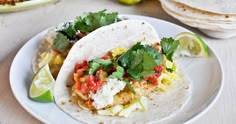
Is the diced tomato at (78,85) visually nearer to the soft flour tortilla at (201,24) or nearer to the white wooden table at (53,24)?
the white wooden table at (53,24)

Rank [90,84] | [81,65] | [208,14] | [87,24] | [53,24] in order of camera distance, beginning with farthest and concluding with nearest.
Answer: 1. [53,24]
2. [208,14]
3. [87,24]
4. [81,65]
5. [90,84]

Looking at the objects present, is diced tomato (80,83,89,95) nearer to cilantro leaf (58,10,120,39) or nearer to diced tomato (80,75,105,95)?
diced tomato (80,75,105,95)

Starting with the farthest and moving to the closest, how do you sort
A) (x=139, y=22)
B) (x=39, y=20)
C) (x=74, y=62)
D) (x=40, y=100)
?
(x=39, y=20), (x=139, y=22), (x=74, y=62), (x=40, y=100)

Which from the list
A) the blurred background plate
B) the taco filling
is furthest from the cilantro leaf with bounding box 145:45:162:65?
the blurred background plate

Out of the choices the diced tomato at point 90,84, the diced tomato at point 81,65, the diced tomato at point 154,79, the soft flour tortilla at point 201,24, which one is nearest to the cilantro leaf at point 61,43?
the diced tomato at point 81,65

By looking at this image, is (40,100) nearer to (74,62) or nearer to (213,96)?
(74,62)

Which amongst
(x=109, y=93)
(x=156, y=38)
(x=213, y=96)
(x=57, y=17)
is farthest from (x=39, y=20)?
(x=213, y=96)

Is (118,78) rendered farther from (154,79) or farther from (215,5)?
(215,5)

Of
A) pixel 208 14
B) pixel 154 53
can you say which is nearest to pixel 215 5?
pixel 208 14
